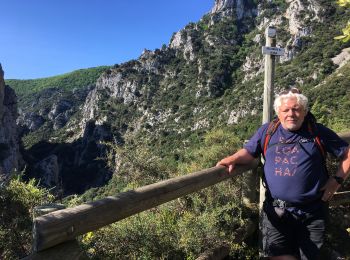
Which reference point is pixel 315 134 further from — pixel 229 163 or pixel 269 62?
pixel 269 62

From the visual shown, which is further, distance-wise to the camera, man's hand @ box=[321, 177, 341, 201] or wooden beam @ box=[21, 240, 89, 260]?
man's hand @ box=[321, 177, 341, 201]

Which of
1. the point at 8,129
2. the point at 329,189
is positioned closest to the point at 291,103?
the point at 329,189

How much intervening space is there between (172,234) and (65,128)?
12036 cm

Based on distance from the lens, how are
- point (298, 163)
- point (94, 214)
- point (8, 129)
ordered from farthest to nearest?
point (8, 129)
point (298, 163)
point (94, 214)

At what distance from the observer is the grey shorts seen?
263 centimetres

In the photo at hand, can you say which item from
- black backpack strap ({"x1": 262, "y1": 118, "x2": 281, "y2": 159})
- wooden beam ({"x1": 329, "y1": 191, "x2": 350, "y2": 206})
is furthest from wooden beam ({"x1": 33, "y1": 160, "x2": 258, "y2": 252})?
wooden beam ({"x1": 329, "y1": 191, "x2": 350, "y2": 206})

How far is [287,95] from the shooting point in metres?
2.83

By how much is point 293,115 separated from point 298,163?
341mm

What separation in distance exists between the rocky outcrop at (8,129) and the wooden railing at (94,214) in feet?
192

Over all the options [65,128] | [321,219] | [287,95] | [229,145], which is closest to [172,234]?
[321,219]

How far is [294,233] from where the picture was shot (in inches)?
110

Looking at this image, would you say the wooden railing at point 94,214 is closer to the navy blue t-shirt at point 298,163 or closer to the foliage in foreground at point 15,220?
the navy blue t-shirt at point 298,163

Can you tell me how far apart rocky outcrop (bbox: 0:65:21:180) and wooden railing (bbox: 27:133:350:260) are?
58.4 meters

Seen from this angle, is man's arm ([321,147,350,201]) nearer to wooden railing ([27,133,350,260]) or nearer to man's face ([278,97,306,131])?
man's face ([278,97,306,131])
